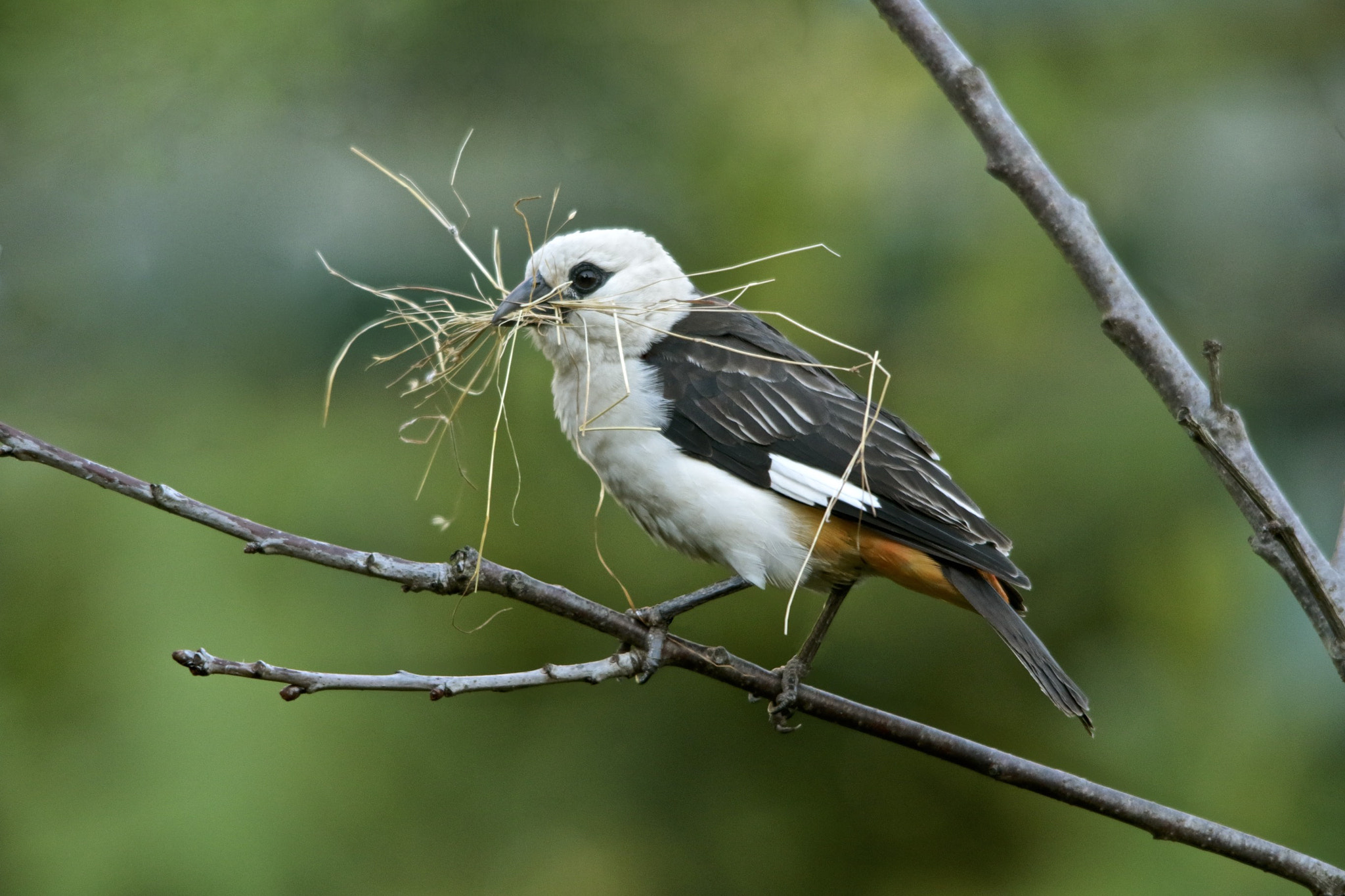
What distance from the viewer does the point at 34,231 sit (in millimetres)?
4770

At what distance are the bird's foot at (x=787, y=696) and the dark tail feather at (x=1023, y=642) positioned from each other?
0.38 metres

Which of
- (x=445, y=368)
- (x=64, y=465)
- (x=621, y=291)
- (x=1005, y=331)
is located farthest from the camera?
(x=1005, y=331)

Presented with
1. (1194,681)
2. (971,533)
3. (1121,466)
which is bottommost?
(971,533)

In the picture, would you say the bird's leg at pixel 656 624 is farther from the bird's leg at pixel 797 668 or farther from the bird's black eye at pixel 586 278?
the bird's black eye at pixel 586 278

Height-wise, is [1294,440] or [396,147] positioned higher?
[396,147]

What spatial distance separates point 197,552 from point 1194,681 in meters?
3.41

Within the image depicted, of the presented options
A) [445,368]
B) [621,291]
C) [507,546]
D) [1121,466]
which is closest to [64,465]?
[445,368]

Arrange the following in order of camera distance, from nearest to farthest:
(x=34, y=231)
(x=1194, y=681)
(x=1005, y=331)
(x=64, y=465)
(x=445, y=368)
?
(x=64, y=465) → (x=445, y=368) → (x=1194, y=681) → (x=1005, y=331) → (x=34, y=231)

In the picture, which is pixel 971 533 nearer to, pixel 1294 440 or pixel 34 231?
pixel 1294 440

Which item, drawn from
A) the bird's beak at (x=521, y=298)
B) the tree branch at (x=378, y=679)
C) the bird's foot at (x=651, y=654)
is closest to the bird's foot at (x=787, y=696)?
the bird's foot at (x=651, y=654)

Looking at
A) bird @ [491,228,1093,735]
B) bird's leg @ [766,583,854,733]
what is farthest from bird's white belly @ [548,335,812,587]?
bird's leg @ [766,583,854,733]

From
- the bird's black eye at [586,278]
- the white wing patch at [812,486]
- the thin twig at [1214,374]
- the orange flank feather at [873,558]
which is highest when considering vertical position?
the bird's black eye at [586,278]

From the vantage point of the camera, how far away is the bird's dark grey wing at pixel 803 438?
2553 mm

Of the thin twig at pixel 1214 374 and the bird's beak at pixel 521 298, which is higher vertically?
the bird's beak at pixel 521 298
